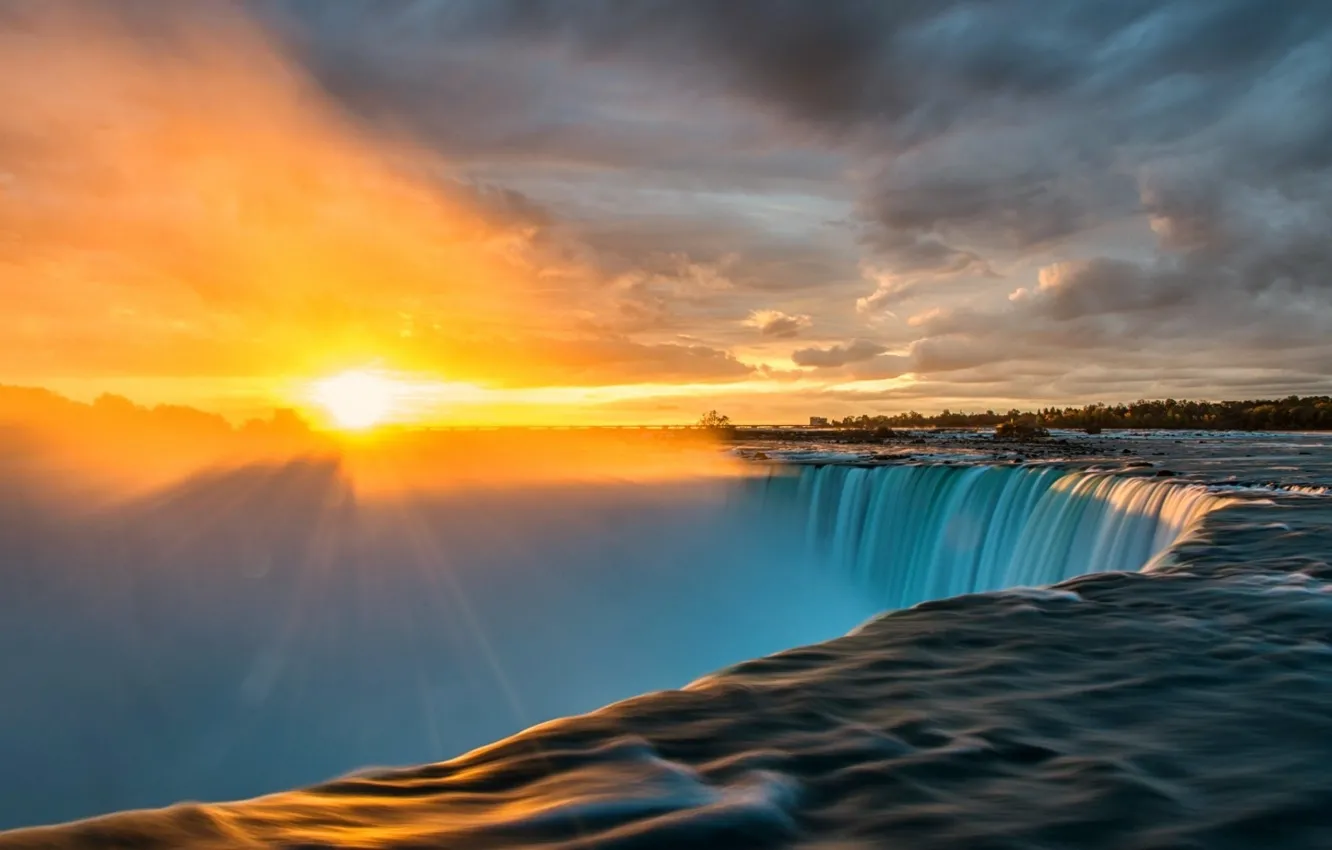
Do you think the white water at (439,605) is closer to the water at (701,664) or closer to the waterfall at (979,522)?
the waterfall at (979,522)

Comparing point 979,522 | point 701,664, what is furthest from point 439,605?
point 979,522

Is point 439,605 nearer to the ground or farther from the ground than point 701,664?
nearer to the ground

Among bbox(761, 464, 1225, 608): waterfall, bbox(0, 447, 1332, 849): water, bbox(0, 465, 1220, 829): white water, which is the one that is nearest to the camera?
bbox(0, 447, 1332, 849): water

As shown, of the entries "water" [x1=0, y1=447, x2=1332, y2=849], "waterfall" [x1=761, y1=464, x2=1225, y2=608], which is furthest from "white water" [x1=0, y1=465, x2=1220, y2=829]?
"water" [x1=0, y1=447, x2=1332, y2=849]

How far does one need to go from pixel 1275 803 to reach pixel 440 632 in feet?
159

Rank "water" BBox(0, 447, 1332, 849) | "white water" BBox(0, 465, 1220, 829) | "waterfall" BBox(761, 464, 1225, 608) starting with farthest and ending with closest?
"white water" BBox(0, 465, 1220, 829)
"waterfall" BBox(761, 464, 1225, 608)
"water" BBox(0, 447, 1332, 849)

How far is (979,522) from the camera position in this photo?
83.4 feet

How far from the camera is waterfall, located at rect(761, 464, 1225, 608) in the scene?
59.0ft

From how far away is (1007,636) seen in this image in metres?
7.44

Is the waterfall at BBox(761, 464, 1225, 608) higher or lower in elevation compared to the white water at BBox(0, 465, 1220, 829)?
higher

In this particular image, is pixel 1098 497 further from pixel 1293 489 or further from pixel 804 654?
pixel 804 654

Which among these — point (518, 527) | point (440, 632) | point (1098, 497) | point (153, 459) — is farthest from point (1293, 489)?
point (153, 459)

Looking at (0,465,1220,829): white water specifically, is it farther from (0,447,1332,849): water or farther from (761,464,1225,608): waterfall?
(0,447,1332,849): water

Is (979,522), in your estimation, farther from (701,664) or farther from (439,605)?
(439,605)
